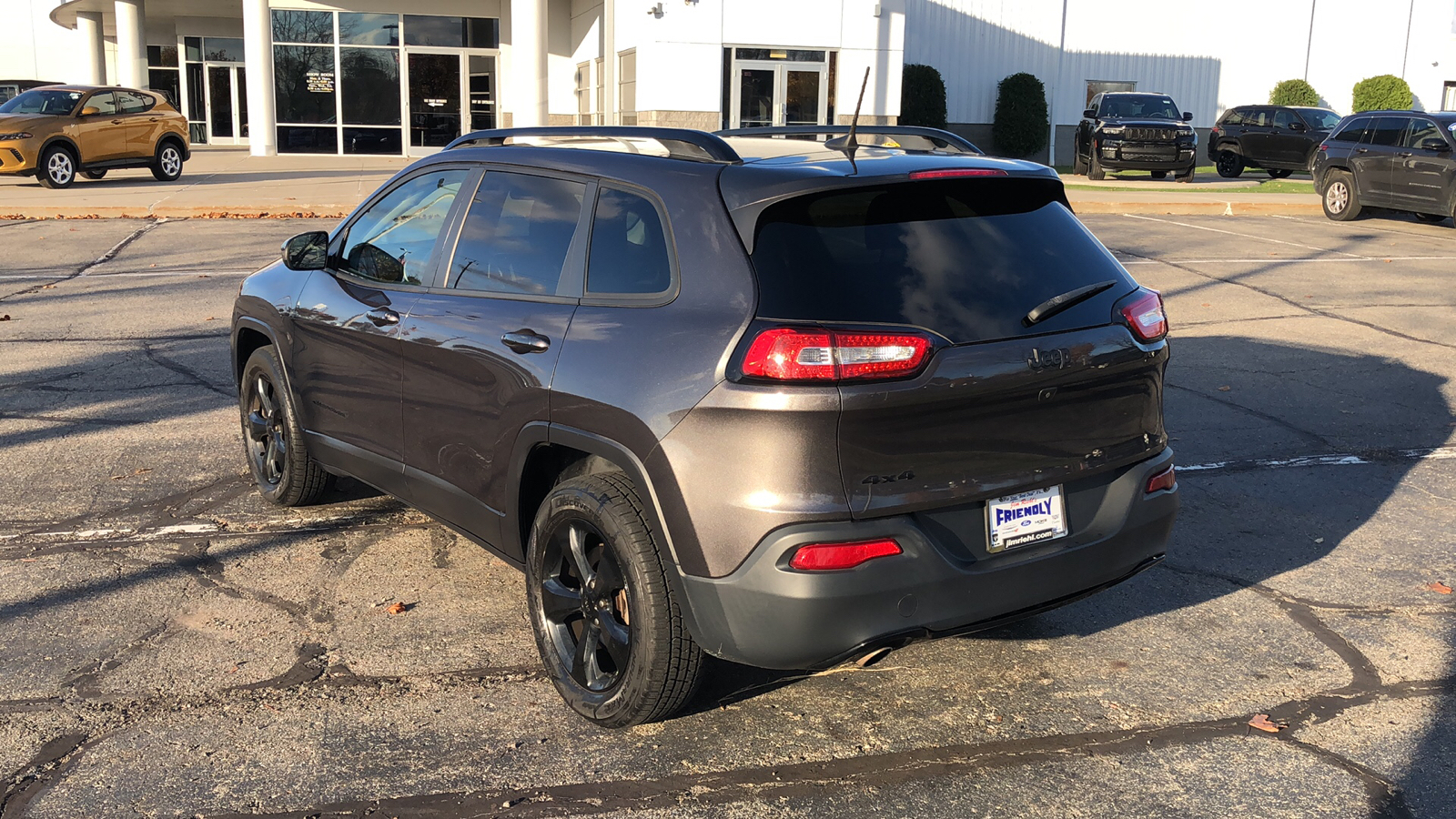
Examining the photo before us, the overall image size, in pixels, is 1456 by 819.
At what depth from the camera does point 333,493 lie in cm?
615

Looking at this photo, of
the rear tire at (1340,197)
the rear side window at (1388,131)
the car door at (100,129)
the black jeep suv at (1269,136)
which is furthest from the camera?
the black jeep suv at (1269,136)

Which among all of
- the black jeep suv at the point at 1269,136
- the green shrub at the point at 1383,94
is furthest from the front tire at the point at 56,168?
the green shrub at the point at 1383,94

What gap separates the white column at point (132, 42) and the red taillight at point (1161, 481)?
38.1m

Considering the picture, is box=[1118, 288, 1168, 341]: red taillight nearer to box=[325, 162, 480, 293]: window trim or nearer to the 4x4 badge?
the 4x4 badge

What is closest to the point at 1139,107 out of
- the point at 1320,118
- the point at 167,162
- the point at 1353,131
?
the point at 1320,118

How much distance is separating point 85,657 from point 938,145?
11.7 ft

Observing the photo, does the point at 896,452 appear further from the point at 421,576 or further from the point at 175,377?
the point at 175,377

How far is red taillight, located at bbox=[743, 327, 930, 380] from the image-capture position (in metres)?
3.29

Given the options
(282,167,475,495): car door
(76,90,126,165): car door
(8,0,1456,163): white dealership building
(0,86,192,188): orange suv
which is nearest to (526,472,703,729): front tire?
(282,167,475,495): car door

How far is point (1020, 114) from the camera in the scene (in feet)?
120

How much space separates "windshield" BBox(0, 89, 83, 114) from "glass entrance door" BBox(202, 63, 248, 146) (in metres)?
18.1

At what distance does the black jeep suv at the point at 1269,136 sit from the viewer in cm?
3038

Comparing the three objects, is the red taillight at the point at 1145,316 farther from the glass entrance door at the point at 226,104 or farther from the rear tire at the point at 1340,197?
the glass entrance door at the point at 226,104

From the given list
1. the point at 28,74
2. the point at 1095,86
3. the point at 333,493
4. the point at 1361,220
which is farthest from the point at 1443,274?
the point at 28,74
